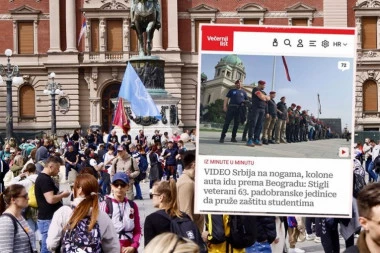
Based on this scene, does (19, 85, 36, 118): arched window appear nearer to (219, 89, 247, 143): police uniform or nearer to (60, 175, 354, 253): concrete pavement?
(60, 175, 354, 253): concrete pavement

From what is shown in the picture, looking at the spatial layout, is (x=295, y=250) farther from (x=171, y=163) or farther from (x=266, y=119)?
(x=171, y=163)

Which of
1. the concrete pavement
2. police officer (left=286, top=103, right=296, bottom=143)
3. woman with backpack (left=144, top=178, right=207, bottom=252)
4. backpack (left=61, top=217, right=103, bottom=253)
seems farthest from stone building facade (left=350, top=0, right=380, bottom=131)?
backpack (left=61, top=217, right=103, bottom=253)

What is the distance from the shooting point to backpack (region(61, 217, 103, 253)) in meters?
6.63

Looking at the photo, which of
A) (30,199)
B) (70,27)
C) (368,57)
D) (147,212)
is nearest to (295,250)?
(30,199)

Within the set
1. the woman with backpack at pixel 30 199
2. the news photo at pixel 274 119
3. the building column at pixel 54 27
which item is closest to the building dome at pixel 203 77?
the news photo at pixel 274 119

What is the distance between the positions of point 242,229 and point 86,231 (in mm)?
1793

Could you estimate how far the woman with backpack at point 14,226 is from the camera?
22.8ft

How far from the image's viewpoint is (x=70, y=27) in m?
50.2

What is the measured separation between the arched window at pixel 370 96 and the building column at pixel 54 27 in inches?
772

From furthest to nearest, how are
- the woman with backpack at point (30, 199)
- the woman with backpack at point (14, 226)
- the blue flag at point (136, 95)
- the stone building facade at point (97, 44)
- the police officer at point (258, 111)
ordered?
the stone building facade at point (97, 44) → the blue flag at point (136, 95) → the woman with backpack at point (30, 199) → the woman with backpack at point (14, 226) → the police officer at point (258, 111)

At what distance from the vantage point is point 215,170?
6.52 m

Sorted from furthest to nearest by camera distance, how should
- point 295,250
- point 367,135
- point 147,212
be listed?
point 367,135
point 147,212
point 295,250

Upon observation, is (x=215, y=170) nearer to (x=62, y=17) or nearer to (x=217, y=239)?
(x=217, y=239)

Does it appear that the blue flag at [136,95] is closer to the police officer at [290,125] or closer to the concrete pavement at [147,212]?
the concrete pavement at [147,212]
